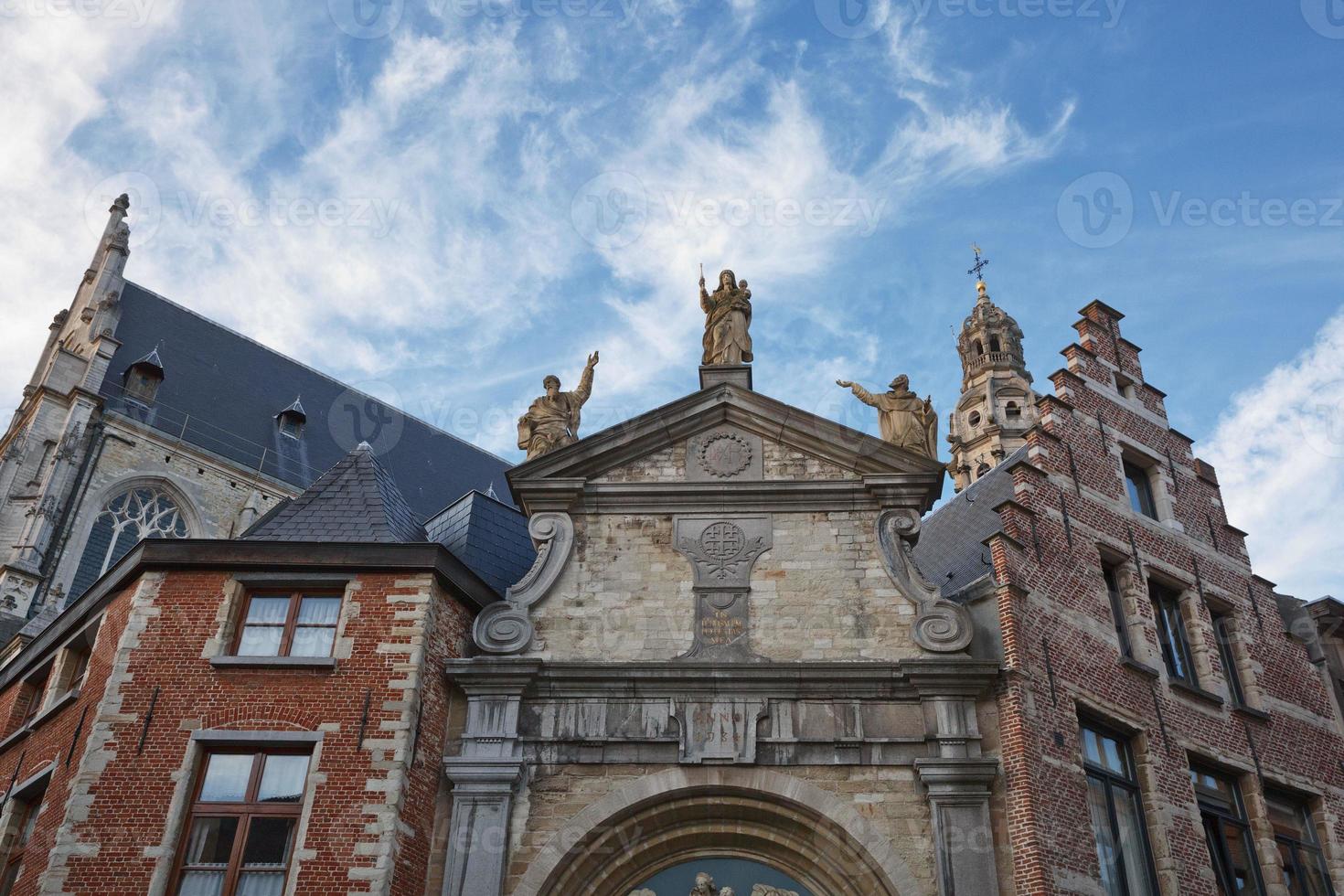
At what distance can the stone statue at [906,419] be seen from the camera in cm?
1413

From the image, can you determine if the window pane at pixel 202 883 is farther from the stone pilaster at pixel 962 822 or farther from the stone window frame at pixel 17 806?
the stone pilaster at pixel 962 822

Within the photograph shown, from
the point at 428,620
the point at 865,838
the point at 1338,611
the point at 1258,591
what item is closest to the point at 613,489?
the point at 428,620

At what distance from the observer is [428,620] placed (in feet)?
40.6

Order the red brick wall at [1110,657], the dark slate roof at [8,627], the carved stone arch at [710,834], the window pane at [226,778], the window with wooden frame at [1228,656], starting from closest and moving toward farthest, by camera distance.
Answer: the window pane at [226,778] < the carved stone arch at [710,834] < the red brick wall at [1110,657] < the window with wooden frame at [1228,656] < the dark slate roof at [8,627]

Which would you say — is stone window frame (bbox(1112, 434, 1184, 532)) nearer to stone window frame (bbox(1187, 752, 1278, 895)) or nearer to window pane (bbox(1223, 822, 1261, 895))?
stone window frame (bbox(1187, 752, 1278, 895))

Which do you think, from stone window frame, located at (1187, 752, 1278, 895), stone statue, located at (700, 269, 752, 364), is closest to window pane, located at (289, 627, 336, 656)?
stone statue, located at (700, 269, 752, 364)

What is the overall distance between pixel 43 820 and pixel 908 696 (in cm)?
897

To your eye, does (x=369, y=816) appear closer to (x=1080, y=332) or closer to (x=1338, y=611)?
Result: (x=1080, y=332)

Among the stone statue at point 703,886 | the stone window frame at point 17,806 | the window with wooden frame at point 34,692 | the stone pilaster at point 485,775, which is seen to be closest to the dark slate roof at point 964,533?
the stone statue at point 703,886

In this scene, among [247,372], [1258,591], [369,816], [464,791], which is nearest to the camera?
[369,816]

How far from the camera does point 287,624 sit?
1235 cm

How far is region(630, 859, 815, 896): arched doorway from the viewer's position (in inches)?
461

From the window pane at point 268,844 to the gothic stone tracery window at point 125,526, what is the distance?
18.0 meters

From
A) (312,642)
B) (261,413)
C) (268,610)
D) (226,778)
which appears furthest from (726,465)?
(261,413)
